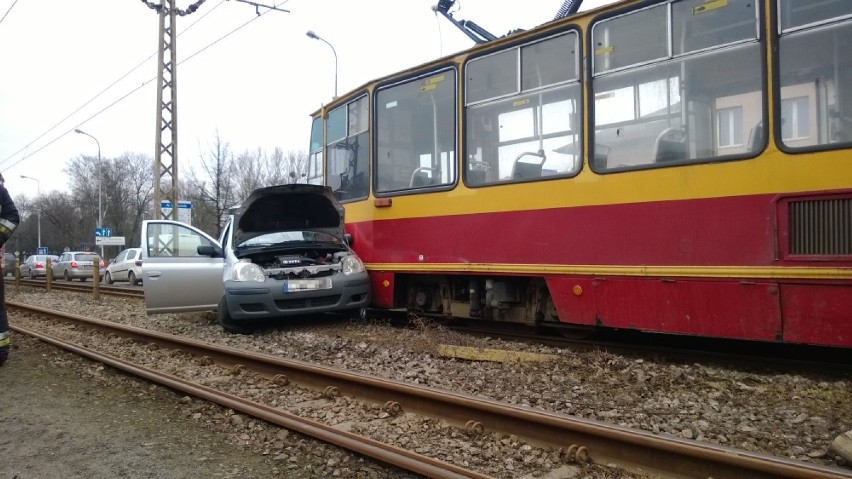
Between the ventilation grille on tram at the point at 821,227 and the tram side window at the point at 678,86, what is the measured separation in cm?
60

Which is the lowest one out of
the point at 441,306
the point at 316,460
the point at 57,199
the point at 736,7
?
the point at 316,460

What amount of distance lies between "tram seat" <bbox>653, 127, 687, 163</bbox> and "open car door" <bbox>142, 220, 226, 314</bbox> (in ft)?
20.5

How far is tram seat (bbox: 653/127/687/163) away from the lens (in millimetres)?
5262

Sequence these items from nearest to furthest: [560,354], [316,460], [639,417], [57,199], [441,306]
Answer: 1. [316,460]
2. [639,417]
3. [560,354]
4. [441,306]
5. [57,199]

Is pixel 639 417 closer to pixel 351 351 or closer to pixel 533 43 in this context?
pixel 351 351

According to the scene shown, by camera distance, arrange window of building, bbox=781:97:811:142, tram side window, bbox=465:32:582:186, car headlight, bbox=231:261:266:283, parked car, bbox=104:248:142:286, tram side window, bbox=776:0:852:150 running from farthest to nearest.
A: parked car, bbox=104:248:142:286 → car headlight, bbox=231:261:266:283 → tram side window, bbox=465:32:582:186 → window of building, bbox=781:97:811:142 → tram side window, bbox=776:0:852:150

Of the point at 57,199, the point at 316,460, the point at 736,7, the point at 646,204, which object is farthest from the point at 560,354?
the point at 57,199

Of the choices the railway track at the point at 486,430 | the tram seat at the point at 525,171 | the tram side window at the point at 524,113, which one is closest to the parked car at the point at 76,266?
the railway track at the point at 486,430

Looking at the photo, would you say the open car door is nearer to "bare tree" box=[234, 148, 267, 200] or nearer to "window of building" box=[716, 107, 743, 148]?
"window of building" box=[716, 107, 743, 148]

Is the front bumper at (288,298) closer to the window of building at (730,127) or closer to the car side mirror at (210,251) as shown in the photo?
the car side mirror at (210,251)

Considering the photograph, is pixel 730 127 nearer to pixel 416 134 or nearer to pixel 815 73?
pixel 815 73

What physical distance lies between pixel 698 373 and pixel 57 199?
86.7 metres

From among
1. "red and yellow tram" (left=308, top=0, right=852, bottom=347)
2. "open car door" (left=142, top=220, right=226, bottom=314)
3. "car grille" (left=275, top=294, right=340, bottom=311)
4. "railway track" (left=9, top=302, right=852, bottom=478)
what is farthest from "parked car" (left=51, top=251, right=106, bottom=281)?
"railway track" (left=9, top=302, right=852, bottom=478)

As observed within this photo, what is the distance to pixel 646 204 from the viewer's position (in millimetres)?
5395
